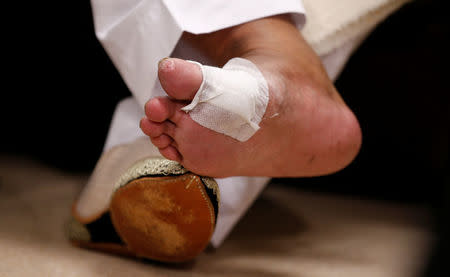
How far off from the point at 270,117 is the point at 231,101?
7cm

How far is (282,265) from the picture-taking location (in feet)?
1.95

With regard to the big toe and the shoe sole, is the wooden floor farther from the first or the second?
the big toe

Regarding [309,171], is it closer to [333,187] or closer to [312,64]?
[312,64]

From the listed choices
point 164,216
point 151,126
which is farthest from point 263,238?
point 151,126

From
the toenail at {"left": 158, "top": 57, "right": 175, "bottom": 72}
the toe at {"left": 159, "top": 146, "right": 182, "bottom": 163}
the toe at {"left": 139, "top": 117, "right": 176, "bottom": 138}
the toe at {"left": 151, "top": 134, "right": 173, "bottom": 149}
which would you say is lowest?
the toe at {"left": 159, "top": 146, "right": 182, "bottom": 163}

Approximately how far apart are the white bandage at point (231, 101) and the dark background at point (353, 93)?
38 cm

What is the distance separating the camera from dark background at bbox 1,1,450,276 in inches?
28.9

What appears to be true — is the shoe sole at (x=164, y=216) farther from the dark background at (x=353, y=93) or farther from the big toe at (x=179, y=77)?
the dark background at (x=353, y=93)

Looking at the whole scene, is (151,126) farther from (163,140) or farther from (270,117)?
(270,117)

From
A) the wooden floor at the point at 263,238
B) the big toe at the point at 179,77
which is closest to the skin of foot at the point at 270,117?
the big toe at the point at 179,77

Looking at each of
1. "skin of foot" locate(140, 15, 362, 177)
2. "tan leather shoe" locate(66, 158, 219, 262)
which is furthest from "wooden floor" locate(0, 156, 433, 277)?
"skin of foot" locate(140, 15, 362, 177)

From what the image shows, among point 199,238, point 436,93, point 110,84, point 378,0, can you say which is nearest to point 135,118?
point 110,84

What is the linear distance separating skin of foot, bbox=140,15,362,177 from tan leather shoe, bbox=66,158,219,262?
0.02 m

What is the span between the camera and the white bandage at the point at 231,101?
40cm
